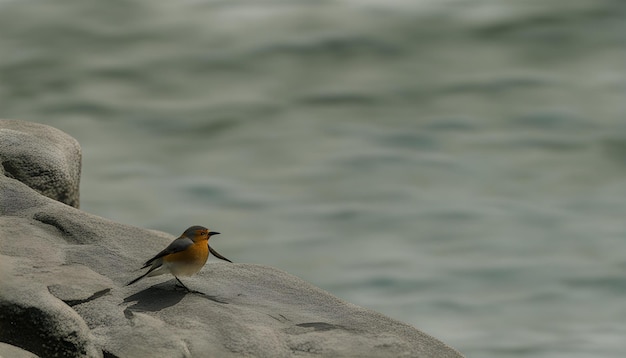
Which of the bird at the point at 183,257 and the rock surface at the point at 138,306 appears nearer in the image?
the rock surface at the point at 138,306

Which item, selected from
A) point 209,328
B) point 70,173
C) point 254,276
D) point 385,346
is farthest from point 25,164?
point 385,346

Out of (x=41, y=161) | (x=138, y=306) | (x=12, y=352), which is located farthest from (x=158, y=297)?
(x=41, y=161)

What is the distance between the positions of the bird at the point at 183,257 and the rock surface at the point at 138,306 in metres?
0.14

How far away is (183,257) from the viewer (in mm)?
6363

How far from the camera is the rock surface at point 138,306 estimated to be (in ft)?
18.9

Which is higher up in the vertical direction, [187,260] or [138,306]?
[187,260]

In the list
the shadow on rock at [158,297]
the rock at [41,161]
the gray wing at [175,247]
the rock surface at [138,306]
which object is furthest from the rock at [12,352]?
the rock at [41,161]

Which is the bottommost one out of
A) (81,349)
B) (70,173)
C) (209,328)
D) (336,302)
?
(81,349)

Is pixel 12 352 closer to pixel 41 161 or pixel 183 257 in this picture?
→ pixel 183 257

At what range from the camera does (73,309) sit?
6074mm

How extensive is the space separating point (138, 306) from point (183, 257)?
36 centimetres

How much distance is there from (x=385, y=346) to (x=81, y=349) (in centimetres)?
157

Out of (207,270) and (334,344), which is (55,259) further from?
(334,344)

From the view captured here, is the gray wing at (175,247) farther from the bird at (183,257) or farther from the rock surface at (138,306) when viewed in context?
the rock surface at (138,306)
